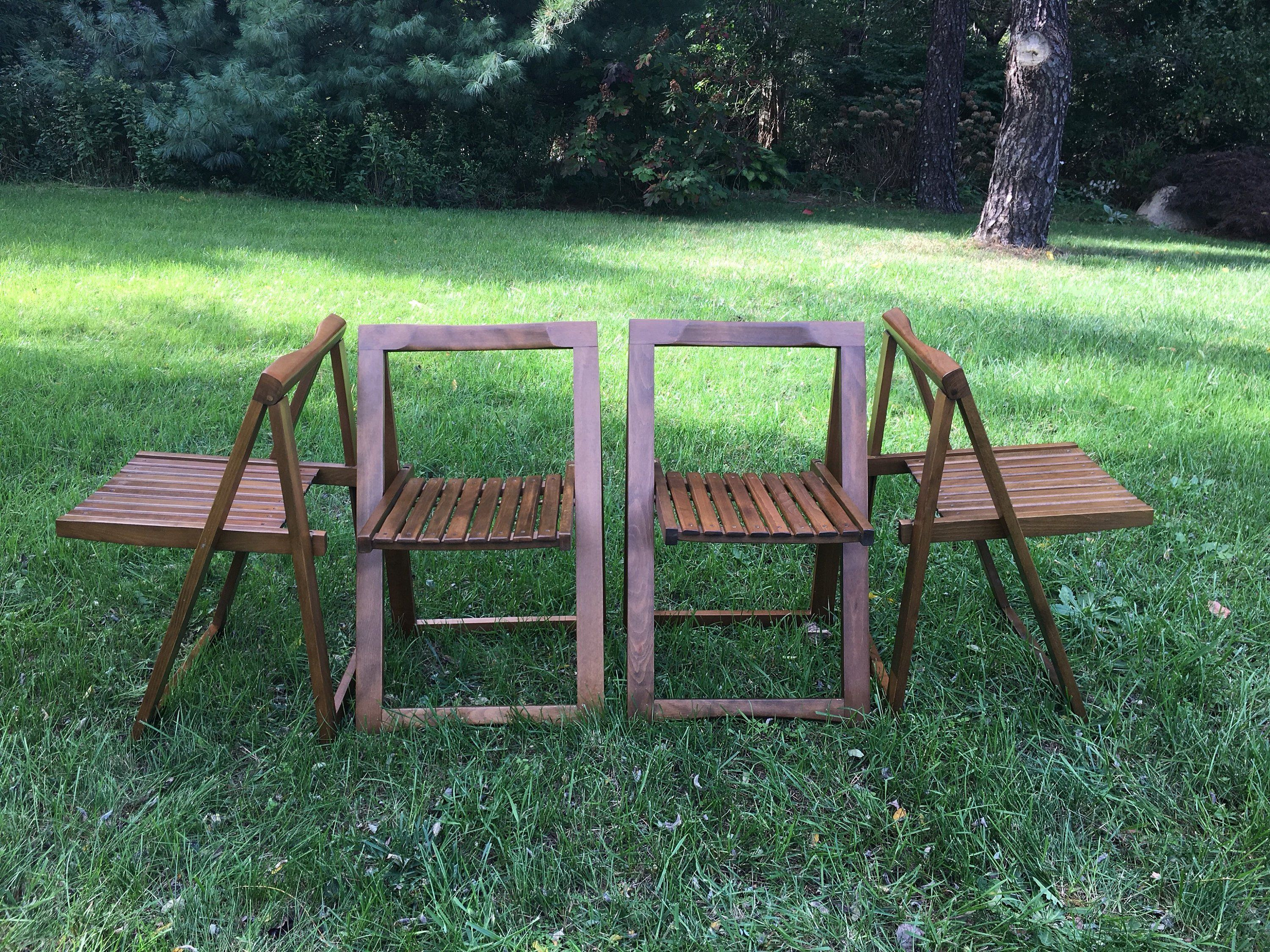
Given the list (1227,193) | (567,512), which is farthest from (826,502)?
(1227,193)

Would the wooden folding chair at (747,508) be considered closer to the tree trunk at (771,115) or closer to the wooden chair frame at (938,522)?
the wooden chair frame at (938,522)

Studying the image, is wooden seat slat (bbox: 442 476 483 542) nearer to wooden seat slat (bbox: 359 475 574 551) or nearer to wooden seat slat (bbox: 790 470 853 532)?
wooden seat slat (bbox: 359 475 574 551)

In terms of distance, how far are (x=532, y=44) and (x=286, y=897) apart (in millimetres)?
10822

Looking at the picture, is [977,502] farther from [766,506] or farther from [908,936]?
[908,936]

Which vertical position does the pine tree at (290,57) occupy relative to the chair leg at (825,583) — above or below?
above

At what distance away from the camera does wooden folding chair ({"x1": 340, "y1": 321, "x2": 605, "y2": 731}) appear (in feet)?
7.04

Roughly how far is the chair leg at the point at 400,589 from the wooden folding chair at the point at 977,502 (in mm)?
1256

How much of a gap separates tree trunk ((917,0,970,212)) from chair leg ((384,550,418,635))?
11.6 metres

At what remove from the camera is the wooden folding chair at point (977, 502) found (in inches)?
82.2

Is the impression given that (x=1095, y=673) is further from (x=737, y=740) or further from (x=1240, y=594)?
(x=737, y=740)

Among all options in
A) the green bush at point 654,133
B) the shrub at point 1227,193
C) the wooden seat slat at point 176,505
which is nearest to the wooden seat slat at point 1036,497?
the wooden seat slat at point 176,505

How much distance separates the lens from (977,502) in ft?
7.61

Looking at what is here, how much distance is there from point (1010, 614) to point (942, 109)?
36.3 feet

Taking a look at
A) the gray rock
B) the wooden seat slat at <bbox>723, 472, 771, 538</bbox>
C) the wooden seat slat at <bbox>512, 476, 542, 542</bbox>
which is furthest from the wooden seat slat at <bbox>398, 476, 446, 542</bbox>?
the gray rock
